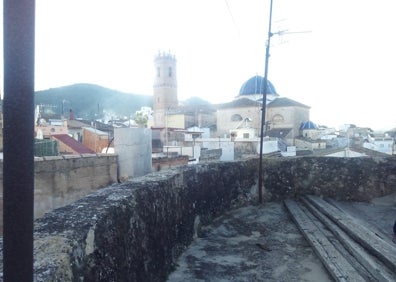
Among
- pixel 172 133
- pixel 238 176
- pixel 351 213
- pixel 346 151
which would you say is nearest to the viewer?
pixel 351 213

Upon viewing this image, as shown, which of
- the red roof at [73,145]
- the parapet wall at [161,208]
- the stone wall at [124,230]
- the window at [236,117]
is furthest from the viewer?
the window at [236,117]

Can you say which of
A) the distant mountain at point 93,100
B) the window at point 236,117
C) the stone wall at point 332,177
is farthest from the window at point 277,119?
the distant mountain at point 93,100

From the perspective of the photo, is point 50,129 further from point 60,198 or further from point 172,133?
point 60,198

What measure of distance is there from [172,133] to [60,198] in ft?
77.4

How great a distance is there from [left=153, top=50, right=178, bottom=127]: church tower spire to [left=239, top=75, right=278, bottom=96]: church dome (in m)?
14.9

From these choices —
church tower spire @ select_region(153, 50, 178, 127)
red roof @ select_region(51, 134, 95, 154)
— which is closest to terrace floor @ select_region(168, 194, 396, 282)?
red roof @ select_region(51, 134, 95, 154)

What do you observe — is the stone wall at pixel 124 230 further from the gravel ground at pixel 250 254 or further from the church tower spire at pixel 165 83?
the church tower spire at pixel 165 83

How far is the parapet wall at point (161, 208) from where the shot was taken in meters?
1.97

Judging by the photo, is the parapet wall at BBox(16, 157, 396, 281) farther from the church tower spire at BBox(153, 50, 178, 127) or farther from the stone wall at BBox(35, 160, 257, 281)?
the church tower spire at BBox(153, 50, 178, 127)

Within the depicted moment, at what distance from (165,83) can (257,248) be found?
52.7 metres

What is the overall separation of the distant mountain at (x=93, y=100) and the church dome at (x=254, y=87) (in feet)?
123

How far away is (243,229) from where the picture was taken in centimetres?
574

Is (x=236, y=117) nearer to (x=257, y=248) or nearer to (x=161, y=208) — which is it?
(x=257, y=248)

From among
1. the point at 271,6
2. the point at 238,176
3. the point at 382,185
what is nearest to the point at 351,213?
the point at 382,185
